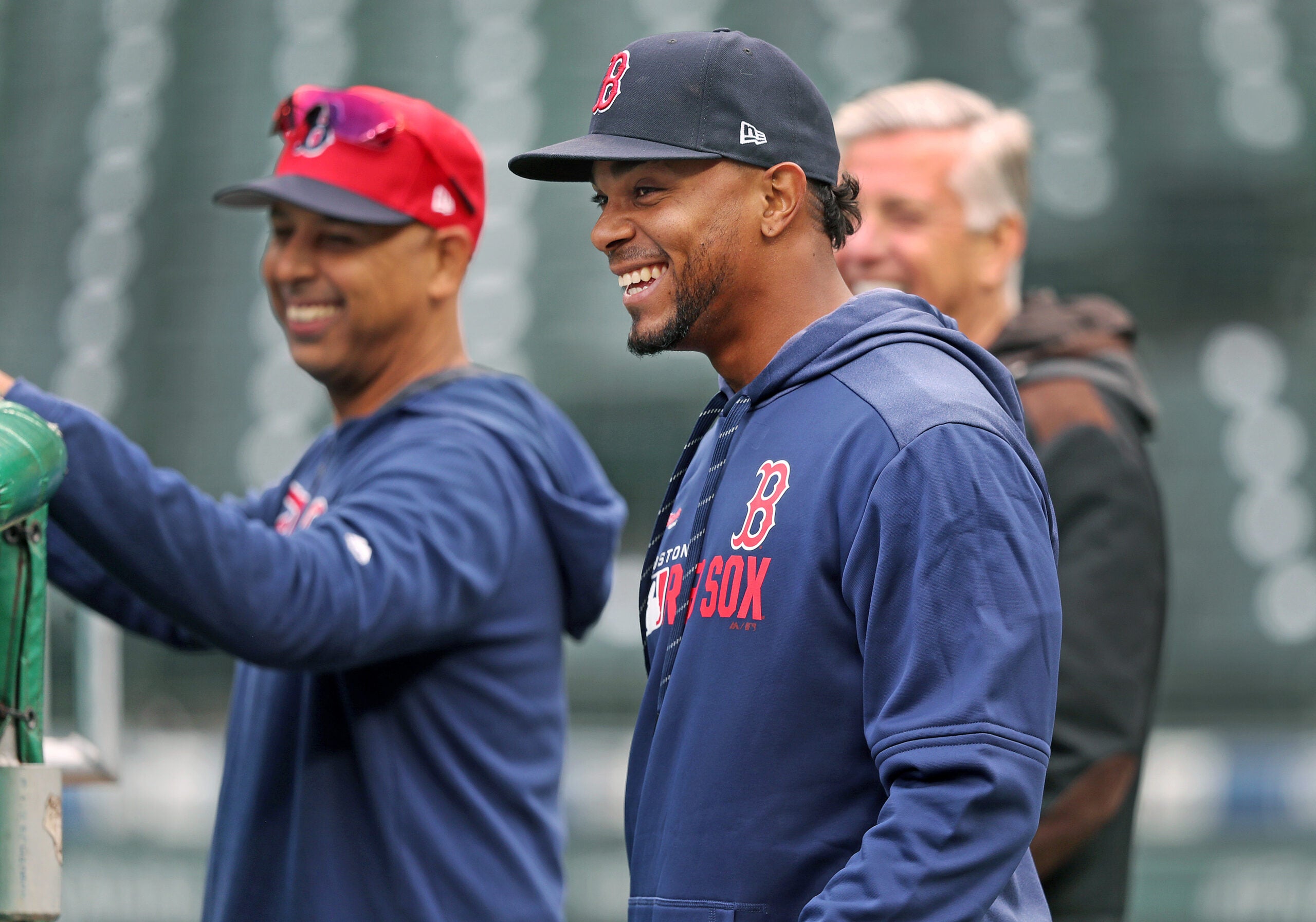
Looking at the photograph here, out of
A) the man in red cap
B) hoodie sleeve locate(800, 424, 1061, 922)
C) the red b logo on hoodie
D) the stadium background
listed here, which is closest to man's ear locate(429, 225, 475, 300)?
the man in red cap

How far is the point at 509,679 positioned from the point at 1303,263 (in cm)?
527

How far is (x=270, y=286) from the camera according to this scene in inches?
88.7

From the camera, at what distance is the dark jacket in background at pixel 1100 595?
6.55ft

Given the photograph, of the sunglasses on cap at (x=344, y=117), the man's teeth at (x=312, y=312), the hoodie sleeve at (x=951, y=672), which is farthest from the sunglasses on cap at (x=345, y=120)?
the hoodie sleeve at (x=951, y=672)

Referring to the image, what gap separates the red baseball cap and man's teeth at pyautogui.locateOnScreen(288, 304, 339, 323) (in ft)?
0.41

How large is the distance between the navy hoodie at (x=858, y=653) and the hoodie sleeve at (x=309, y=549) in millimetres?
532

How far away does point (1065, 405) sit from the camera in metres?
2.14

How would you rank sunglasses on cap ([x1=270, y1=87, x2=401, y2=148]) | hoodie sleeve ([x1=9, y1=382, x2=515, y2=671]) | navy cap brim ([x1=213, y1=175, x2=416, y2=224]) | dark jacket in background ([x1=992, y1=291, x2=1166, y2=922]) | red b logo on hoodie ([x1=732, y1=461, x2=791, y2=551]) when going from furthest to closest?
sunglasses on cap ([x1=270, y1=87, x2=401, y2=148]) → navy cap brim ([x1=213, y1=175, x2=416, y2=224]) → dark jacket in background ([x1=992, y1=291, x2=1166, y2=922]) → hoodie sleeve ([x1=9, y1=382, x2=515, y2=671]) → red b logo on hoodie ([x1=732, y1=461, x2=791, y2=551])

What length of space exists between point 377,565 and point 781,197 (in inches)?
29.3

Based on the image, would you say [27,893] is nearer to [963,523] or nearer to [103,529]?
[103,529]

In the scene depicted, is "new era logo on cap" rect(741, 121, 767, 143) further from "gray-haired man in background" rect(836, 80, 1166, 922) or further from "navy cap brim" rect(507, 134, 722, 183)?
"gray-haired man in background" rect(836, 80, 1166, 922)

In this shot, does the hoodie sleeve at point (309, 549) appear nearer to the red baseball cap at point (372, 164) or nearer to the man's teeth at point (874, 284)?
the red baseball cap at point (372, 164)

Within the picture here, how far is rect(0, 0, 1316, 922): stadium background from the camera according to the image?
5.95 metres

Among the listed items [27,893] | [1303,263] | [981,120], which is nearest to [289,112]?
[981,120]
